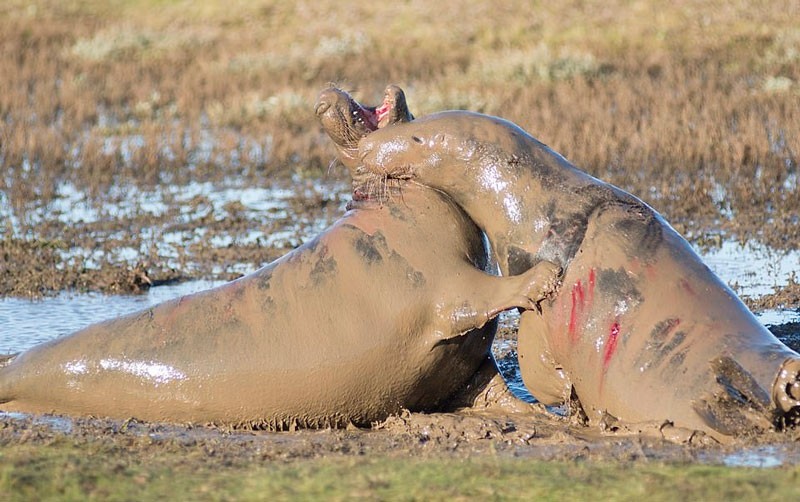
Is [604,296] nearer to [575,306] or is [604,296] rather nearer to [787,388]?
[575,306]

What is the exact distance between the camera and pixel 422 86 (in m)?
21.7

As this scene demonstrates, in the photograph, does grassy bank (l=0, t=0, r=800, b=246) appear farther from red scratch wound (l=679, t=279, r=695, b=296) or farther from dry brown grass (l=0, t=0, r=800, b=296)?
red scratch wound (l=679, t=279, r=695, b=296)

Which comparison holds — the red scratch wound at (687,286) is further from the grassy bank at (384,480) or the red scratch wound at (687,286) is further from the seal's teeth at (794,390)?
the grassy bank at (384,480)

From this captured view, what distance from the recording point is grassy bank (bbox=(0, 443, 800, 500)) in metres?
5.18

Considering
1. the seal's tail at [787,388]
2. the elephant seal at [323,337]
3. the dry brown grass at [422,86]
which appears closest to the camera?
the seal's tail at [787,388]

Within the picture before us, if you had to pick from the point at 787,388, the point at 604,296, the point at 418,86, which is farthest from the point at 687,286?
the point at 418,86

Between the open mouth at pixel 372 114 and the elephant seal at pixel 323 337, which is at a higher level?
the open mouth at pixel 372 114

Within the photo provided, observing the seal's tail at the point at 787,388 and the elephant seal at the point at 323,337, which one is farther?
the elephant seal at the point at 323,337

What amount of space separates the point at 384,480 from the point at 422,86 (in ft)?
54.7

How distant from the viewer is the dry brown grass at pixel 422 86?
1547cm

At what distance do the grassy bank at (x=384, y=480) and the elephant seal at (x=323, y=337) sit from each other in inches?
38.0

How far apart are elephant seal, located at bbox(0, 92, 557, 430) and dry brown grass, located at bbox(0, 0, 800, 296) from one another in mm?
6064

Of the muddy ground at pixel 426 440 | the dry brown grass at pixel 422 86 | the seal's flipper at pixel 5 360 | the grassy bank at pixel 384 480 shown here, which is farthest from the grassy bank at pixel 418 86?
the grassy bank at pixel 384 480

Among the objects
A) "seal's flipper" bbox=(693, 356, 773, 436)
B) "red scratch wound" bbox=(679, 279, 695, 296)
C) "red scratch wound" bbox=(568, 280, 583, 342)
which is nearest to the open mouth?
"red scratch wound" bbox=(568, 280, 583, 342)
